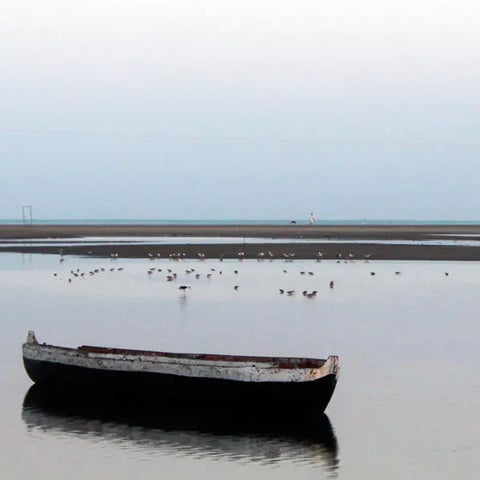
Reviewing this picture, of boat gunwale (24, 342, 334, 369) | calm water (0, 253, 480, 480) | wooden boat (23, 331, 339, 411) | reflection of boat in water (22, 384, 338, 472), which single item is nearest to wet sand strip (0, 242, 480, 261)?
calm water (0, 253, 480, 480)

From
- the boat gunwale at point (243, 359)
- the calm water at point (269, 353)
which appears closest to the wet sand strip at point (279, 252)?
the calm water at point (269, 353)

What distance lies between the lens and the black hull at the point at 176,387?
20.6 meters

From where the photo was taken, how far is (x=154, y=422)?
67.6ft

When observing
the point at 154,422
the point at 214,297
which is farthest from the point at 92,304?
the point at 154,422

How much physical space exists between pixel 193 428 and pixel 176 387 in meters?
1.62

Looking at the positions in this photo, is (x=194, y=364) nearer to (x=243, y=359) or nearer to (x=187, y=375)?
(x=187, y=375)

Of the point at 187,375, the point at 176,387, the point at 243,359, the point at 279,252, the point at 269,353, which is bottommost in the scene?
the point at 269,353

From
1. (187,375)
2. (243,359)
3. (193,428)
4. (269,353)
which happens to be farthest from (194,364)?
(269,353)

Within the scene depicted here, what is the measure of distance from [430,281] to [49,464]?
4040 centimetres

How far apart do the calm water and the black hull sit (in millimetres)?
385

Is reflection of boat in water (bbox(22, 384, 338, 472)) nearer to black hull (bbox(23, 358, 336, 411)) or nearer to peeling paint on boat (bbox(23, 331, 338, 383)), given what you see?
black hull (bbox(23, 358, 336, 411))

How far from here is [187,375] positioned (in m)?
21.3

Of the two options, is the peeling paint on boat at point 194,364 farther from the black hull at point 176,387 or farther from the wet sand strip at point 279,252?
the wet sand strip at point 279,252

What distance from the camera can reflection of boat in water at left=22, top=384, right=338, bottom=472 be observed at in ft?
60.8
